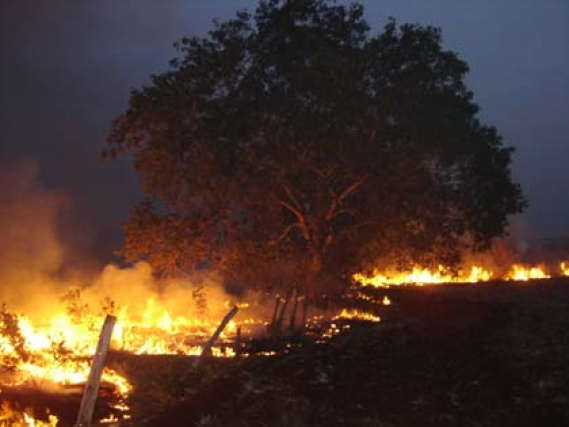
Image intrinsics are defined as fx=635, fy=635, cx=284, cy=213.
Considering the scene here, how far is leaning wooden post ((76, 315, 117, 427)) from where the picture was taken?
9789mm

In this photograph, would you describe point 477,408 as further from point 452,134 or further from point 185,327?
point 185,327

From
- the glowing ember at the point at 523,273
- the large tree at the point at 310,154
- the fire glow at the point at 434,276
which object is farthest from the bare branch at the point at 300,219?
the glowing ember at the point at 523,273

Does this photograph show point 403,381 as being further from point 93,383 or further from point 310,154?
point 310,154

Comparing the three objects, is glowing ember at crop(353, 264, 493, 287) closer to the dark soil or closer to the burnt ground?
the burnt ground

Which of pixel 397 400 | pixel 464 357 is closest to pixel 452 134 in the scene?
pixel 464 357

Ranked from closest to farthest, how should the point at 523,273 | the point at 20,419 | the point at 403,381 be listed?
1. the point at 403,381
2. the point at 20,419
3. the point at 523,273

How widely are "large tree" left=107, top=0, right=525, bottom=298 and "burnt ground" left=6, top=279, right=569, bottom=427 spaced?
6305 mm

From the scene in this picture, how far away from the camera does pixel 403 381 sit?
9.40 m

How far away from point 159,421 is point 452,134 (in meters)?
14.7

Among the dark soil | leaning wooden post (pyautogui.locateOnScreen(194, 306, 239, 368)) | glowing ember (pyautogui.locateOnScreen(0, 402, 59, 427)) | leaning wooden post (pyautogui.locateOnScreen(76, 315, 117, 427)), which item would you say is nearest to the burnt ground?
the dark soil

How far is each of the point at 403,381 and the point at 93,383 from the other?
4.80m

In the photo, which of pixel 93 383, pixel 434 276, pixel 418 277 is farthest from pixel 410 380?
pixel 418 277

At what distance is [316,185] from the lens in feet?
66.7

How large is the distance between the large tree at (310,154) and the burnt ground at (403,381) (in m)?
6.31
